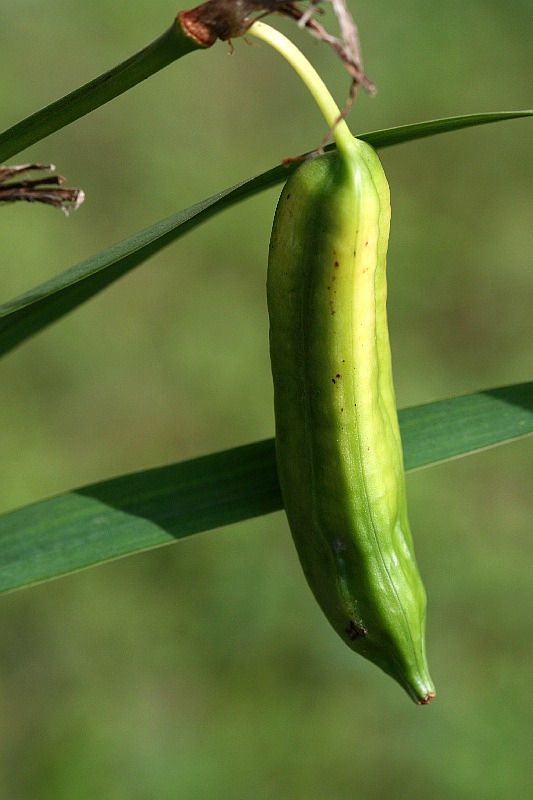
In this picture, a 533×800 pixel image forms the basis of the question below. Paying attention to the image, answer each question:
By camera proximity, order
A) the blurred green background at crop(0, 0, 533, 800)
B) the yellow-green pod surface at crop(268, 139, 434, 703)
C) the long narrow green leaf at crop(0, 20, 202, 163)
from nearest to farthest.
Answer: the long narrow green leaf at crop(0, 20, 202, 163), the yellow-green pod surface at crop(268, 139, 434, 703), the blurred green background at crop(0, 0, 533, 800)

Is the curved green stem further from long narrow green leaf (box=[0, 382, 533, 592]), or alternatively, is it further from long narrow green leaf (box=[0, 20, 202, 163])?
long narrow green leaf (box=[0, 382, 533, 592])

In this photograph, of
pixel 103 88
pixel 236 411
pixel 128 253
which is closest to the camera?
pixel 103 88

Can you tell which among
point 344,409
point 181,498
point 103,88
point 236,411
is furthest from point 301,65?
point 236,411

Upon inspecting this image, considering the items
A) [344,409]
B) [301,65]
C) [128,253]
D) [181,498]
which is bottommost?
[181,498]

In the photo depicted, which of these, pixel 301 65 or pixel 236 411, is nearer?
pixel 301 65

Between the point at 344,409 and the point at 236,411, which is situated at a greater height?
the point at 344,409

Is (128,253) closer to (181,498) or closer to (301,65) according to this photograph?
(301,65)

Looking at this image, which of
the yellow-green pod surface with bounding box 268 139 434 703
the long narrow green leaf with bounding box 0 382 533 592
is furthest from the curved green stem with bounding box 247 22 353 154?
the long narrow green leaf with bounding box 0 382 533 592
